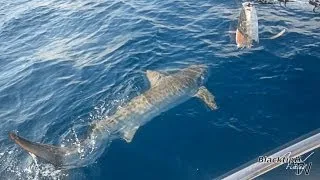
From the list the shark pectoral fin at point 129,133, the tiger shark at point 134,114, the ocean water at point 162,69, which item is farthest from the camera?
the shark pectoral fin at point 129,133

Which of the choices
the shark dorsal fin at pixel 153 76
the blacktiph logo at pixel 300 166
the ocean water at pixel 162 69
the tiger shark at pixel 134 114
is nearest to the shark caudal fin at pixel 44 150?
the tiger shark at pixel 134 114

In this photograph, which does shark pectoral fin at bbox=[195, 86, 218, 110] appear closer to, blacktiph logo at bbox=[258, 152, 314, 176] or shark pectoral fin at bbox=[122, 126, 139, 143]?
shark pectoral fin at bbox=[122, 126, 139, 143]

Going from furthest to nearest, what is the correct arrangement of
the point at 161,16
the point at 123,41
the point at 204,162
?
1. the point at 161,16
2. the point at 123,41
3. the point at 204,162

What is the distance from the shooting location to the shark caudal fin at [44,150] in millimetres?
Answer: 9039

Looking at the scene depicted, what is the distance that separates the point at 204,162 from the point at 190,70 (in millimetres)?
4535

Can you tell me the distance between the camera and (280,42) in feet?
47.5

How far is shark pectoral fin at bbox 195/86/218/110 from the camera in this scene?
12.1 metres

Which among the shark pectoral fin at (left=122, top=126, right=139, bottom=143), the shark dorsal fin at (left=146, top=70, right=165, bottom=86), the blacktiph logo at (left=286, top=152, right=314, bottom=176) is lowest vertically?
the shark pectoral fin at (left=122, top=126, right=139, bottom=143)

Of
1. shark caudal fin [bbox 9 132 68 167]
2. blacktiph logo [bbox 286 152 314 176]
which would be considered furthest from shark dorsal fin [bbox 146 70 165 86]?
blacktiph logo [bbox 286 152 314 176]

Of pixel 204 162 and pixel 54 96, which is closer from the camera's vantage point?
pixel 204 162

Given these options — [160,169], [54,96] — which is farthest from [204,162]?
[54,96]

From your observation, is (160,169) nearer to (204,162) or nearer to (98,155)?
(204,162)

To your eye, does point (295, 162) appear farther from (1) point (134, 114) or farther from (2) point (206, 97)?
(1) point (134, 114)

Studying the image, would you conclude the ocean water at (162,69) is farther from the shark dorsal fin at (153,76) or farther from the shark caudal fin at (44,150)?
the shark caudal fin at (44,150)
